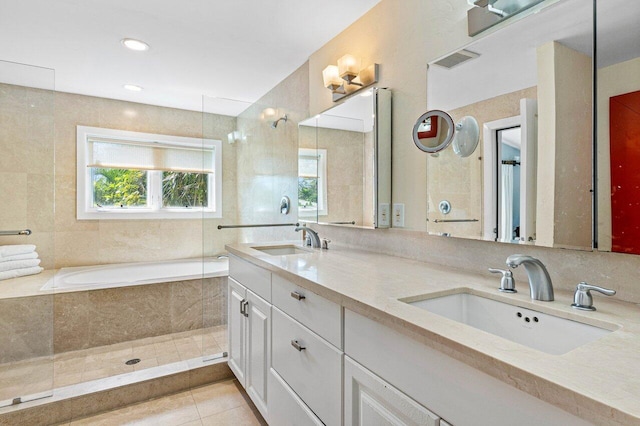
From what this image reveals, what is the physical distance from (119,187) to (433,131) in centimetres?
366

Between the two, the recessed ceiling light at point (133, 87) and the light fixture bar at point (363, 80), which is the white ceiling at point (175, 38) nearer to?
the recessed ceiling light at point (133, 87)

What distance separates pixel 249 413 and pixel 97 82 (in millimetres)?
3224

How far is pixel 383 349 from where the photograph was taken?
0.93 metres

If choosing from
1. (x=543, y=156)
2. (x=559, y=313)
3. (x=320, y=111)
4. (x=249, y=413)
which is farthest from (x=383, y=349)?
(x=320, y=111)

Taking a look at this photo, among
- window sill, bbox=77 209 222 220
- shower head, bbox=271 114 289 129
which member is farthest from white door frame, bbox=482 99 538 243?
window sill, bbox=77 209 222 220

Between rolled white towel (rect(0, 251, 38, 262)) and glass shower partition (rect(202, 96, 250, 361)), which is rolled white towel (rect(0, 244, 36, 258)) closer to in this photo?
rolled white towel (rect(0, 251, 38, 262))

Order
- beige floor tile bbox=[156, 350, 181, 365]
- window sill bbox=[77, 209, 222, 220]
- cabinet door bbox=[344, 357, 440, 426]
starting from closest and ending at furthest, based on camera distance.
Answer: cabinet door bbox=[344, 357, 440, 426] < beige floor tile bbox=[156, 350, 181, 365] < window sill bbox=[77, 209, 222, 220]

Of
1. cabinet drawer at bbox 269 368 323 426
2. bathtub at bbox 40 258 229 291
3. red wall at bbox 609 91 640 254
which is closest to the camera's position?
red wall at bbox 609 91 640 254

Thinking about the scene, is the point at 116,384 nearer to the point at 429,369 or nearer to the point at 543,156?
the point at 429,369

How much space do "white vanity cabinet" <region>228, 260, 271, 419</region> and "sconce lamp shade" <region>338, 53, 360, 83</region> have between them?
1.29 m

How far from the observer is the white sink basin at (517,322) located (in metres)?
0.88

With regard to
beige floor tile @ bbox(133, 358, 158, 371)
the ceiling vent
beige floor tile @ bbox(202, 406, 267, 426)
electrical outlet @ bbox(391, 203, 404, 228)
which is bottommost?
beige floor tile @ bbox(202, 406, 267, 426)

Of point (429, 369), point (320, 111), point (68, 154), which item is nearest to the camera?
point (429, 369)

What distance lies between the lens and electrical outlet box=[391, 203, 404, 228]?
180cm
